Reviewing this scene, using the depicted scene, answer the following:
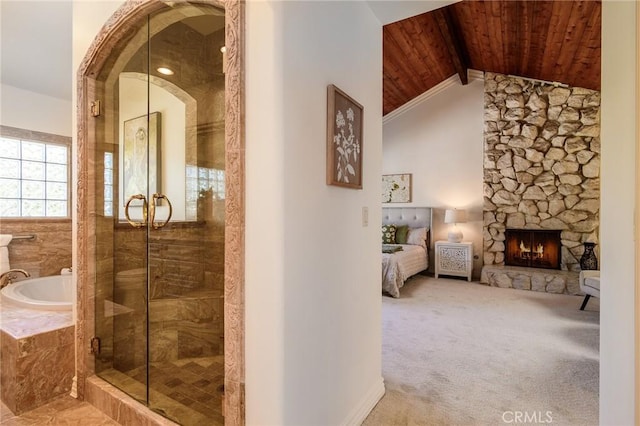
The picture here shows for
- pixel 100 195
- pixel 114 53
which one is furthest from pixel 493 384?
pixel 114 53

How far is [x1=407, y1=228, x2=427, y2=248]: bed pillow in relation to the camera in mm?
5667

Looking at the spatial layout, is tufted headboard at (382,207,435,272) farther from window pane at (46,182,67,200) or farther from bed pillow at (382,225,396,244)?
window pane at (46,182,67,200)

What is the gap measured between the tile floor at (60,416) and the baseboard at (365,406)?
4.36 ft

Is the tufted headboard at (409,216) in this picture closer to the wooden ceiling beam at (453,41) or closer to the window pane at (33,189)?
the wooden ceiling beam at (453,41)

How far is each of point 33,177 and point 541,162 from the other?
696 centimetres

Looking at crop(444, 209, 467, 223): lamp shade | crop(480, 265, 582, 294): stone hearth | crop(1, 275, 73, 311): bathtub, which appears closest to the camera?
crop(1, 275, 73, 311): bathtub

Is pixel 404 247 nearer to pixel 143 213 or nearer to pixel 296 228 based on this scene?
pixel 143 213

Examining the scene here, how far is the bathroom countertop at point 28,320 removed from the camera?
1.96 metres

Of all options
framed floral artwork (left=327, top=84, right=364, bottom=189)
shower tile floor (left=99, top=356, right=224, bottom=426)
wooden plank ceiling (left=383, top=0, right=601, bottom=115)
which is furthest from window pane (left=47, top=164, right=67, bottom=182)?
wooden plank ceiling (left=383, top=0, right=601, bottom=115)

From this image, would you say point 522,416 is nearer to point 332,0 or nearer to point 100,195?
point 332,0

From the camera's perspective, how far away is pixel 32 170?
3.54 m

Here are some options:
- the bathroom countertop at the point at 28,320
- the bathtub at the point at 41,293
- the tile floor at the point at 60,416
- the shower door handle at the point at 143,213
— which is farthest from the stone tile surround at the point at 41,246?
the shower door handle at the point at 143,213

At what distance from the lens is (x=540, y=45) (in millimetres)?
3998

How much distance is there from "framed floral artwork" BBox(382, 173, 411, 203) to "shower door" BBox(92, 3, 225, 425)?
4.65 m
